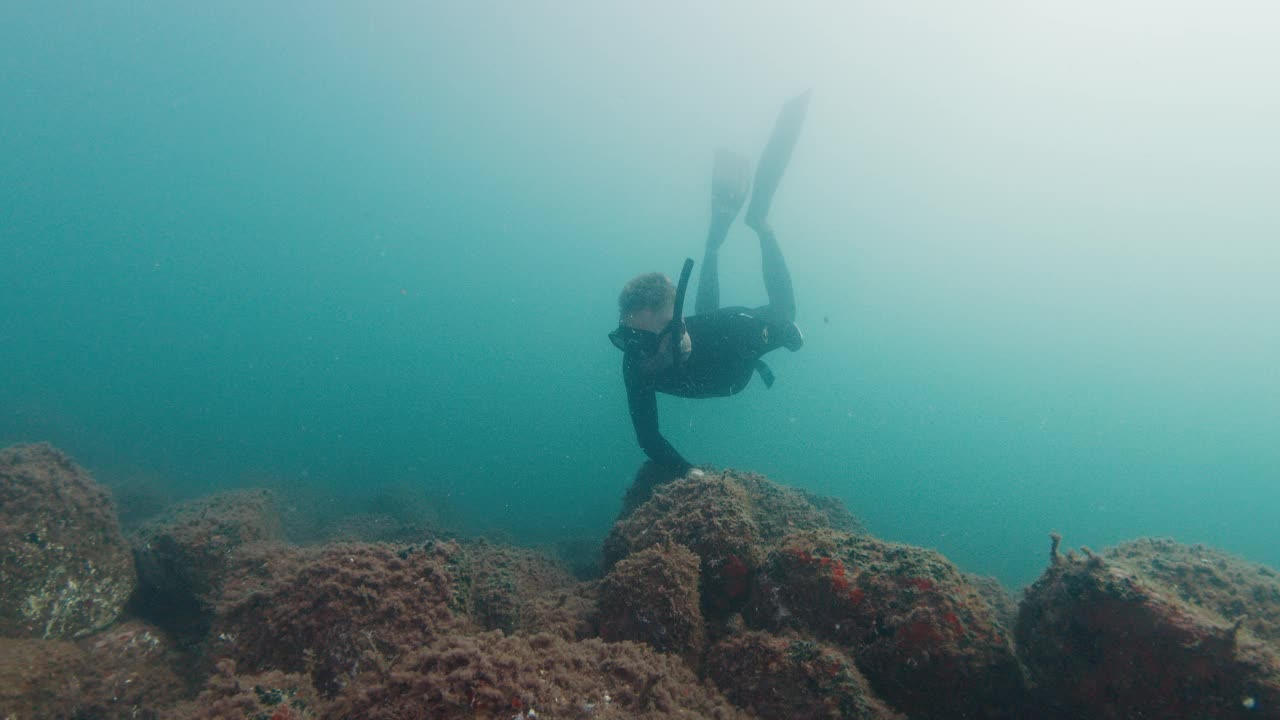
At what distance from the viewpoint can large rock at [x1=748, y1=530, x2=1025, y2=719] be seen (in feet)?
10.9

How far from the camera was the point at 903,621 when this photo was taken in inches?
135

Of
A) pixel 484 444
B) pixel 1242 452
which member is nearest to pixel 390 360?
pixel 484 444

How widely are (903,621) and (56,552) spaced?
28.3 feet

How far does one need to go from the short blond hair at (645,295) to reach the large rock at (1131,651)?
6.10 metres

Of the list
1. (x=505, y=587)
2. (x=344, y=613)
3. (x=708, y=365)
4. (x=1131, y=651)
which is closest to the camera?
(x=1131, y=651)

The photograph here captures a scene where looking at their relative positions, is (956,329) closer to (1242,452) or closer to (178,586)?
(1242,452)

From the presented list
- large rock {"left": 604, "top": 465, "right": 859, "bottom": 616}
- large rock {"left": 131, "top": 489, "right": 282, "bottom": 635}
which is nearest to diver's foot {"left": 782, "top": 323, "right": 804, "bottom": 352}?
large rock {"left": 604, "top": 465, "right": 859, "bottom": 616}

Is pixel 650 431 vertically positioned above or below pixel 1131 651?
above

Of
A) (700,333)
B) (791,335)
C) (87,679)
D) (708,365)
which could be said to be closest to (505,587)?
(87,679)

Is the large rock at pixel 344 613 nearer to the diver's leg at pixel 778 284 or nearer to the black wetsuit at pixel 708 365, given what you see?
the black wetsuit at pixel 708 365

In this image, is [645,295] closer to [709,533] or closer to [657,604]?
[709,533]

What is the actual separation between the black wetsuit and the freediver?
0.05ft

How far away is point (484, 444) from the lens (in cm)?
6347

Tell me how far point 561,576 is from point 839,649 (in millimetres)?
4231
